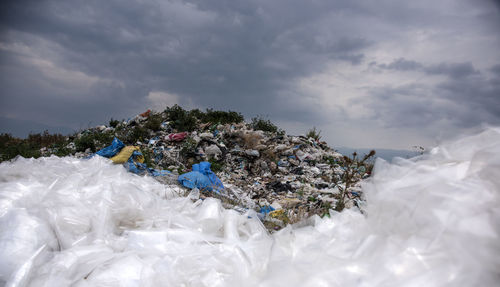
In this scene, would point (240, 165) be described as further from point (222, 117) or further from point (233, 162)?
point (222, 117)

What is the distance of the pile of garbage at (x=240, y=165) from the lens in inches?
158

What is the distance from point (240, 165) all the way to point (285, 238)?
5057mm

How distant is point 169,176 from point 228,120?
6.26 m

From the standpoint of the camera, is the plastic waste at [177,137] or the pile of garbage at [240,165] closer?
the pile of garbage at [240,165]

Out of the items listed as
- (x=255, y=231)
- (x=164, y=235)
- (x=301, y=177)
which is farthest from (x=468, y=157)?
(x=301, y=177)

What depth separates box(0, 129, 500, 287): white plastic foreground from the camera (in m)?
0.90

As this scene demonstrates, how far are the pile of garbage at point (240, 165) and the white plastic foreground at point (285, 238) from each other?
1.31 meters

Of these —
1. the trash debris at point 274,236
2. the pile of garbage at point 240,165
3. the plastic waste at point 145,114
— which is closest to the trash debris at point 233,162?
the pile of garbage at point 240,165

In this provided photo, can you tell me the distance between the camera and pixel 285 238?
1.37m

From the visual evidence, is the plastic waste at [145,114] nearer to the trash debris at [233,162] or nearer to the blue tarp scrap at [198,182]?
the trash debris at [233,162]

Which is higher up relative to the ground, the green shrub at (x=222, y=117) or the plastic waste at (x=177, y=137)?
the green shrub at (x=222, y=117)

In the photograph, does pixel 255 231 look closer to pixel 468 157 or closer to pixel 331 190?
pixel 468 157

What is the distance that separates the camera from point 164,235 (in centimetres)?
156

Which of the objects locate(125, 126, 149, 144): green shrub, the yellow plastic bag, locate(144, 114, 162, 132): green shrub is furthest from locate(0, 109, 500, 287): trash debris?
locate(144, 114, 162, 132): green shrub
